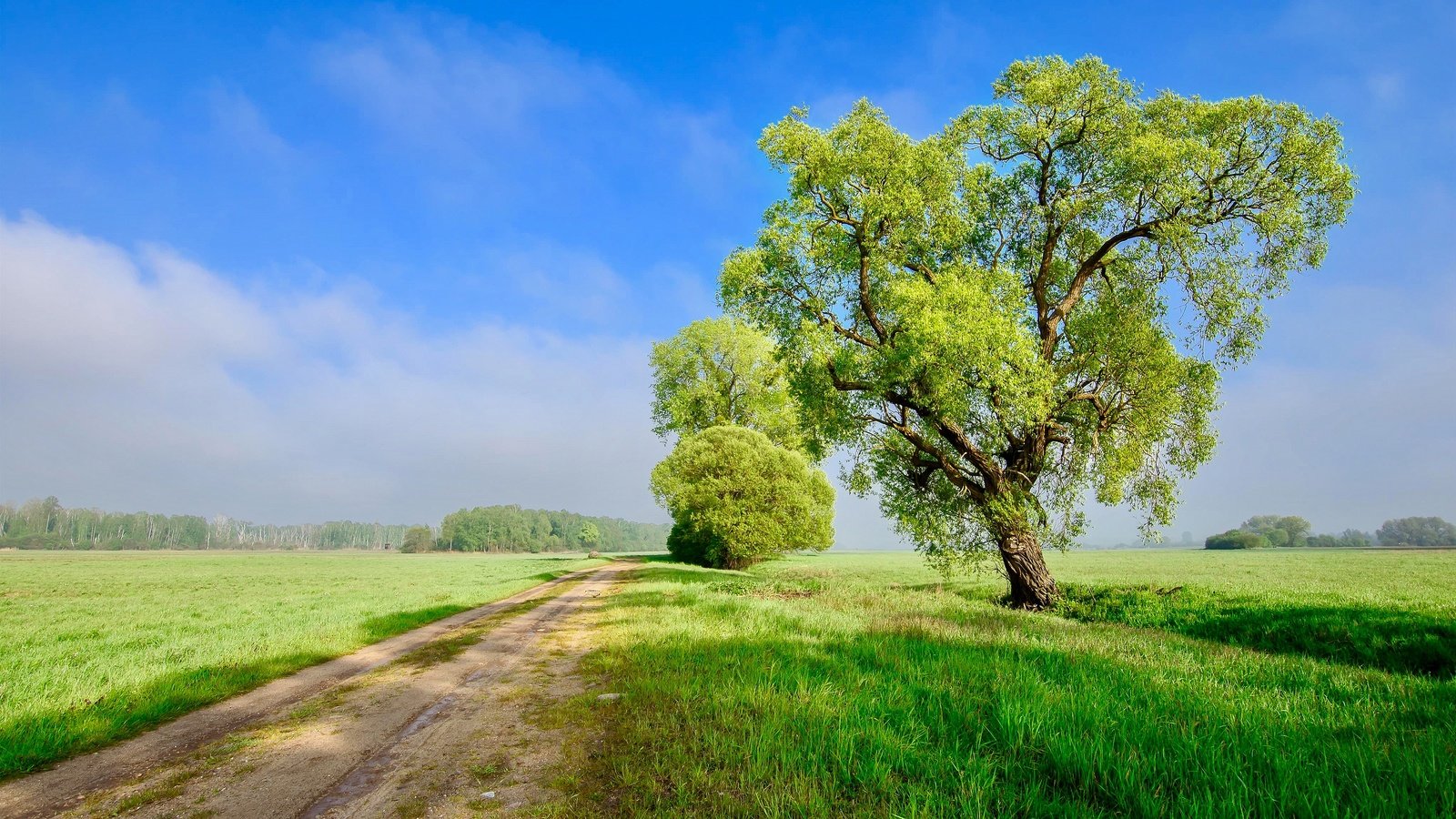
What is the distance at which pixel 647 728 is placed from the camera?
221 inches

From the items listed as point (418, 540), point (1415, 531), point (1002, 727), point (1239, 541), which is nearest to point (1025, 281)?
point (1002, 727)

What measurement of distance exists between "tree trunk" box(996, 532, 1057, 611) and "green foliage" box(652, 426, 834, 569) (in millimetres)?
23094

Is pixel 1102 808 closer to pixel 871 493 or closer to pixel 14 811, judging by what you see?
pixel 14 811

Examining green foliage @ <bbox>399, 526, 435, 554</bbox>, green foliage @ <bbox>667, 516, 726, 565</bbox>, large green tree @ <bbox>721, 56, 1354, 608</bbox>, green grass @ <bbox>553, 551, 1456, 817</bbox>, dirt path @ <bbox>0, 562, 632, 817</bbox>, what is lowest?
green foliage @ <bbox>399, 526, 435, 554</bbox>

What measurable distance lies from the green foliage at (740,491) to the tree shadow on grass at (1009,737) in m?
30.7

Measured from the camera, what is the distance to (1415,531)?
438 feet

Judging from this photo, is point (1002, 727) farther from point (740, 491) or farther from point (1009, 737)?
point (740, 491)

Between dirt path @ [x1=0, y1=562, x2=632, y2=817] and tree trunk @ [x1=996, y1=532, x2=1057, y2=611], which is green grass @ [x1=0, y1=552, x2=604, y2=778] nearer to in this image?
dirt path @ [x1=0, y1=562, x2=632, y2=817]

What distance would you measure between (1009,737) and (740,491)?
3519 centimetres

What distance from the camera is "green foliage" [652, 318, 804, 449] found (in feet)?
162

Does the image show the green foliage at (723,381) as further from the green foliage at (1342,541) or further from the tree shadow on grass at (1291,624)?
the green foliage at (1342,541)

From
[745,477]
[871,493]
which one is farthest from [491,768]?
[745,477]

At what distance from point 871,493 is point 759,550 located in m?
22.3

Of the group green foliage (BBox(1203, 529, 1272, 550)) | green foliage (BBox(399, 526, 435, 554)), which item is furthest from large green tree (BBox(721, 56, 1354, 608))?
green foliage (BBox(399, 526, 435, 554))
